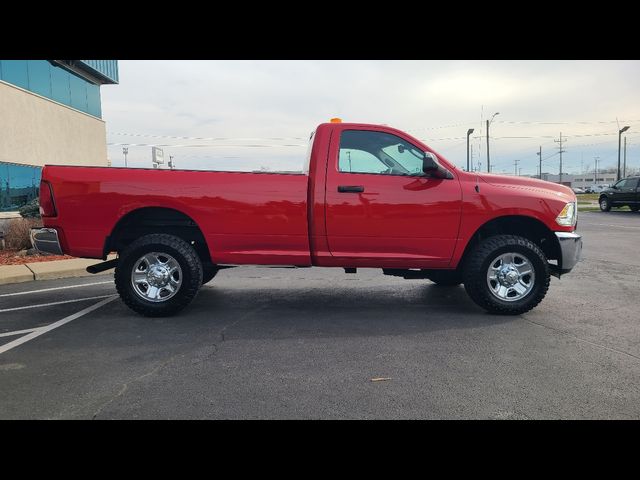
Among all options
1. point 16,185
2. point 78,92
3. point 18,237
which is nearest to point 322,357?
point 18,237

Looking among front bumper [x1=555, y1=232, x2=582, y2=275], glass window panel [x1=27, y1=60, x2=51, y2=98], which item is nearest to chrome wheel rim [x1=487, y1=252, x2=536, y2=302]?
front bumper [x1=555, y1=232, x2=582, y2=275]

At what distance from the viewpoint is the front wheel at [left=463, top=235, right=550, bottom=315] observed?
16.1ft

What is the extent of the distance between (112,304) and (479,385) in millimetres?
4595

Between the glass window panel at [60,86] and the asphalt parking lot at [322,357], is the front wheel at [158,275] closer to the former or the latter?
the asphalt parking lot at [322,357]

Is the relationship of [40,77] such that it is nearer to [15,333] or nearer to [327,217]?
[15,333]

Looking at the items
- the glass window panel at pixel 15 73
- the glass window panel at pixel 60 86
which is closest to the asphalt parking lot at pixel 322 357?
the glass window panel at pixel 15 73

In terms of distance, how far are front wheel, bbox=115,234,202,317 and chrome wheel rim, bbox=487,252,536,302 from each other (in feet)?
11.1

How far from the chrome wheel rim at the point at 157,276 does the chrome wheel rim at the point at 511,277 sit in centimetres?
361

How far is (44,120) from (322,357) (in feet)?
58.2

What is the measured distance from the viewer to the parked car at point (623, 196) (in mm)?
24344

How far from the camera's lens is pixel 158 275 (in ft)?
16.3

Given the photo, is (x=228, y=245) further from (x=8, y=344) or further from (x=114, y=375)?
(x=8, y=344)

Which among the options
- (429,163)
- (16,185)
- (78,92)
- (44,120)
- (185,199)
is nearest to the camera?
(429,163)

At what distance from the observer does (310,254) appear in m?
4.99
